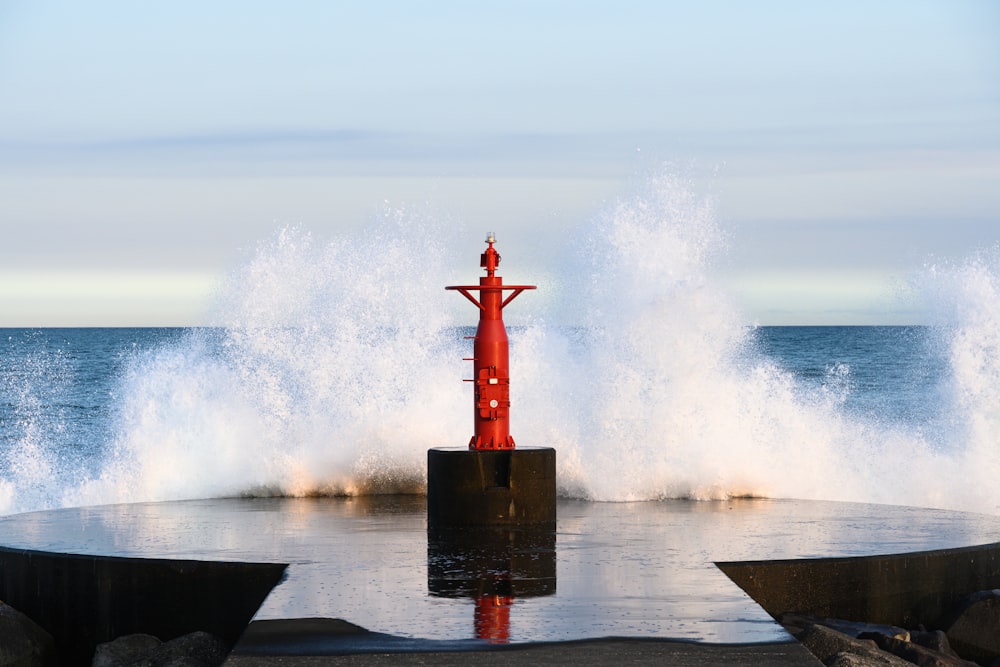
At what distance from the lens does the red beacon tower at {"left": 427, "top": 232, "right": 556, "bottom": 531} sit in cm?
829

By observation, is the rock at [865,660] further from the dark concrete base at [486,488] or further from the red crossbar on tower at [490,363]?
the red crossbar on tower at [490,363]

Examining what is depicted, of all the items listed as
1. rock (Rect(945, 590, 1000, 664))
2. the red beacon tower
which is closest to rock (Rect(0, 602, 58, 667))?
the red beacon tower

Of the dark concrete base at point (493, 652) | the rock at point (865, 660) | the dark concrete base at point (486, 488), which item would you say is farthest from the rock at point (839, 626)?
the dark concrete base at point (486, 488)

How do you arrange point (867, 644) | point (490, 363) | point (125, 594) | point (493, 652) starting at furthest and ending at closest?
point (490, 363) → point (125, 594) → point (867, 644) → point (493, 652)

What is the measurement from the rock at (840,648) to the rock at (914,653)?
0.28m

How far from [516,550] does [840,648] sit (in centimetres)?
195

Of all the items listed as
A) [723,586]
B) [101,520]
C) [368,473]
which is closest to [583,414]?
[368,473]

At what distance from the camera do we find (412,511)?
9.33 meters

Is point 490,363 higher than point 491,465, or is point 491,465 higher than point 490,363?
point 490,363

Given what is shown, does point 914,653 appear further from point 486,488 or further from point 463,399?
point 463,399

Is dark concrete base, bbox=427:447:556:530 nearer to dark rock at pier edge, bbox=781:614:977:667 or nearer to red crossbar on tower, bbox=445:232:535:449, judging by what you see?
red crossbar on tower, bbox=445:232:535:449

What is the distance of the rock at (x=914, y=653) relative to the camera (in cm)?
624

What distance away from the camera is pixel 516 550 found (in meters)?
7.32

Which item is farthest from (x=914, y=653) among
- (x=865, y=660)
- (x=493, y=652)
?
(x=493, y=652)
